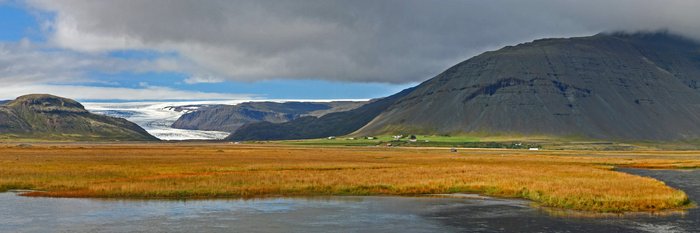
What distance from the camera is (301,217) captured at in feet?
149

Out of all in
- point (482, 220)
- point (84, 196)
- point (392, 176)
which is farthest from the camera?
point (392, 176)

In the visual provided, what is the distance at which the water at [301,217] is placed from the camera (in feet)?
133

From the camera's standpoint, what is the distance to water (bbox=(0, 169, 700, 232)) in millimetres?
40562

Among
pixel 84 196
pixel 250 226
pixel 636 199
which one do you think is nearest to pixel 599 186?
pixel 636 199

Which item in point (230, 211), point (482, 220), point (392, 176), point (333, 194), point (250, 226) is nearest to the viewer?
point (250, 226)

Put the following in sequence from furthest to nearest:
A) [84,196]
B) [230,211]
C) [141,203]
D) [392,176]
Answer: [392,176] < [84,196] < [141,203] < [230,211]

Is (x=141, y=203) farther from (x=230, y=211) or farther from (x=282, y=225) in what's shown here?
(x=282, y=225)

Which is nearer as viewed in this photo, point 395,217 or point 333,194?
point 395,217

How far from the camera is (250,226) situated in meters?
41.1

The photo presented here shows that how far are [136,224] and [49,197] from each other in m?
18.1

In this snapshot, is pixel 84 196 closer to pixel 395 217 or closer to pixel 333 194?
pixel 333 194

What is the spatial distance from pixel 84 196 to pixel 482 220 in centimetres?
3308

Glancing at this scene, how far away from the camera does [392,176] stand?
2987 inches

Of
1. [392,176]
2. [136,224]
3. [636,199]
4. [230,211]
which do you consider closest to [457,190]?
[392,176]
